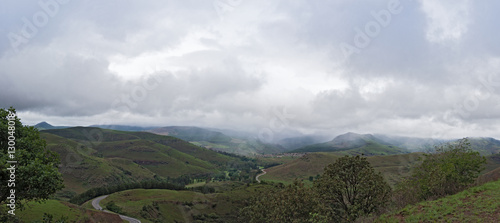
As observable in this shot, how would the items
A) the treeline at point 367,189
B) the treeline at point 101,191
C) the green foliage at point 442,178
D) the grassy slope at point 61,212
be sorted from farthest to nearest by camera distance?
the treeline at point 101,191 < the grassy slope at point 61,212 < the treeline at point 367,189 < the green foliage at point 442,178

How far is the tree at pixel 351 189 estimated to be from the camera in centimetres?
3656

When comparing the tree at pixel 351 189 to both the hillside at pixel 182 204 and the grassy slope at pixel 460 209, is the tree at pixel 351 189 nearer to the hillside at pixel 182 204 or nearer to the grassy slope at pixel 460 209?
the grassy slope at pixel 460 209

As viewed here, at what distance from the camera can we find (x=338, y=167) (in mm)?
40188

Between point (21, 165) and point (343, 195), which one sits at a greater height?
point (21, 165)

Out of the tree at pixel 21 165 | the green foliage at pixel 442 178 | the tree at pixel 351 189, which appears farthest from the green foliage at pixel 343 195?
the tree at pixel 21 165

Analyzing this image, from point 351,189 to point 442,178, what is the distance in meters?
12.4

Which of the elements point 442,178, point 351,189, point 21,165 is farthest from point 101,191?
point 442,178

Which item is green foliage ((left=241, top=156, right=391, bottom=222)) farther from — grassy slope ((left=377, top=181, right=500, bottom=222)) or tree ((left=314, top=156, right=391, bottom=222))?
grassy slope ((left=377, top=181, right=500, bottom=222))

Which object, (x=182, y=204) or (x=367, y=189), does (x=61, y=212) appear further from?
(x=182, y=204)

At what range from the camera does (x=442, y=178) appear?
113 feet

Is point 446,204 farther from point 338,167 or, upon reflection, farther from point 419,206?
point 338,167

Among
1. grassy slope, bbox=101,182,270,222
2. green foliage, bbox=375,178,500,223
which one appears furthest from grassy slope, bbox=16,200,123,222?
grassy slope, bbox=101,182,270,222

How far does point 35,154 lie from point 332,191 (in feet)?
127

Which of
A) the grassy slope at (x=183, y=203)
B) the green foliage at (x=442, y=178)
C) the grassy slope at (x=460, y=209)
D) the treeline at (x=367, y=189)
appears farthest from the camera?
the grassy slope at (x=183, y=203)
